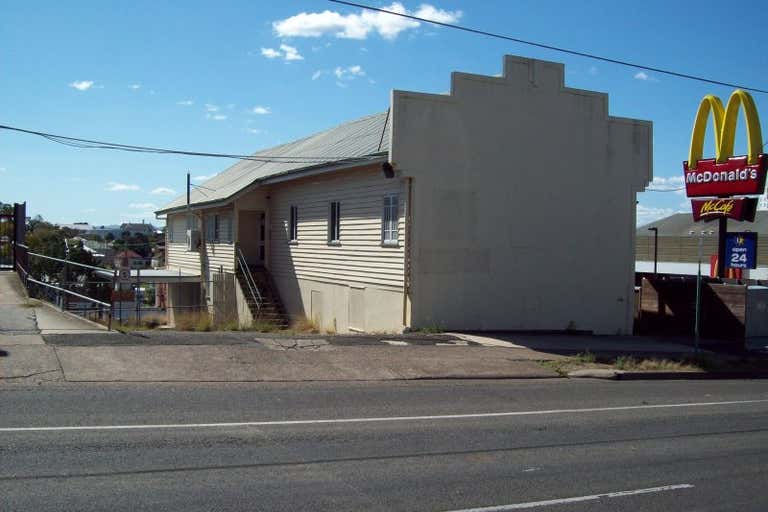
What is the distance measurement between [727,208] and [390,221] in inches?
438

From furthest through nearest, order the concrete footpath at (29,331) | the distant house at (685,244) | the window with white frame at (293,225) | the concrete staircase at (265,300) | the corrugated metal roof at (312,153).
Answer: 1. the distant house at (685,244)
2. the window with white frame at (293,225)
3. the concrete staircase at (265,300)
4. the corrugated metal roof at (312,153)
5. the concrete footpath at (29,331)

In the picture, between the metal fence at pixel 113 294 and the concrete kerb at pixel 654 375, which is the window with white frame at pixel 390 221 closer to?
the metal fence at pixel 113 294

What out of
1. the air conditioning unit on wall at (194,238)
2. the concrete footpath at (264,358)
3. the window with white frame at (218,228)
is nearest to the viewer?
the concrete footpath at (264,358)

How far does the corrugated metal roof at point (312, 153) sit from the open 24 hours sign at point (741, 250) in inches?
450

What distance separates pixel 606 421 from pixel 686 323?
14.5 metres

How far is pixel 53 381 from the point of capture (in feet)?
35.4

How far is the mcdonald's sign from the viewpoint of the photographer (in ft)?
74.1

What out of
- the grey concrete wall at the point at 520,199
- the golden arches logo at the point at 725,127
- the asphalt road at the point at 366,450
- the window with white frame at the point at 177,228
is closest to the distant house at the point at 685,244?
the golden arches logo at the point at 725,127

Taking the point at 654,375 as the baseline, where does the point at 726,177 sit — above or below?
above

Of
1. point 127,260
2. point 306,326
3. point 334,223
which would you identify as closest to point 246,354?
point 127,260

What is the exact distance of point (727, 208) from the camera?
23.4 meters

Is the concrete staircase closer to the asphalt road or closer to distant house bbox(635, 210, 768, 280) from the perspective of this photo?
the asphalt road

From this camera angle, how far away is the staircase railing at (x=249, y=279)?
25828mm

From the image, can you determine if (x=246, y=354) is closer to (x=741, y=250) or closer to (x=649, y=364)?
(x=649, y=364)
